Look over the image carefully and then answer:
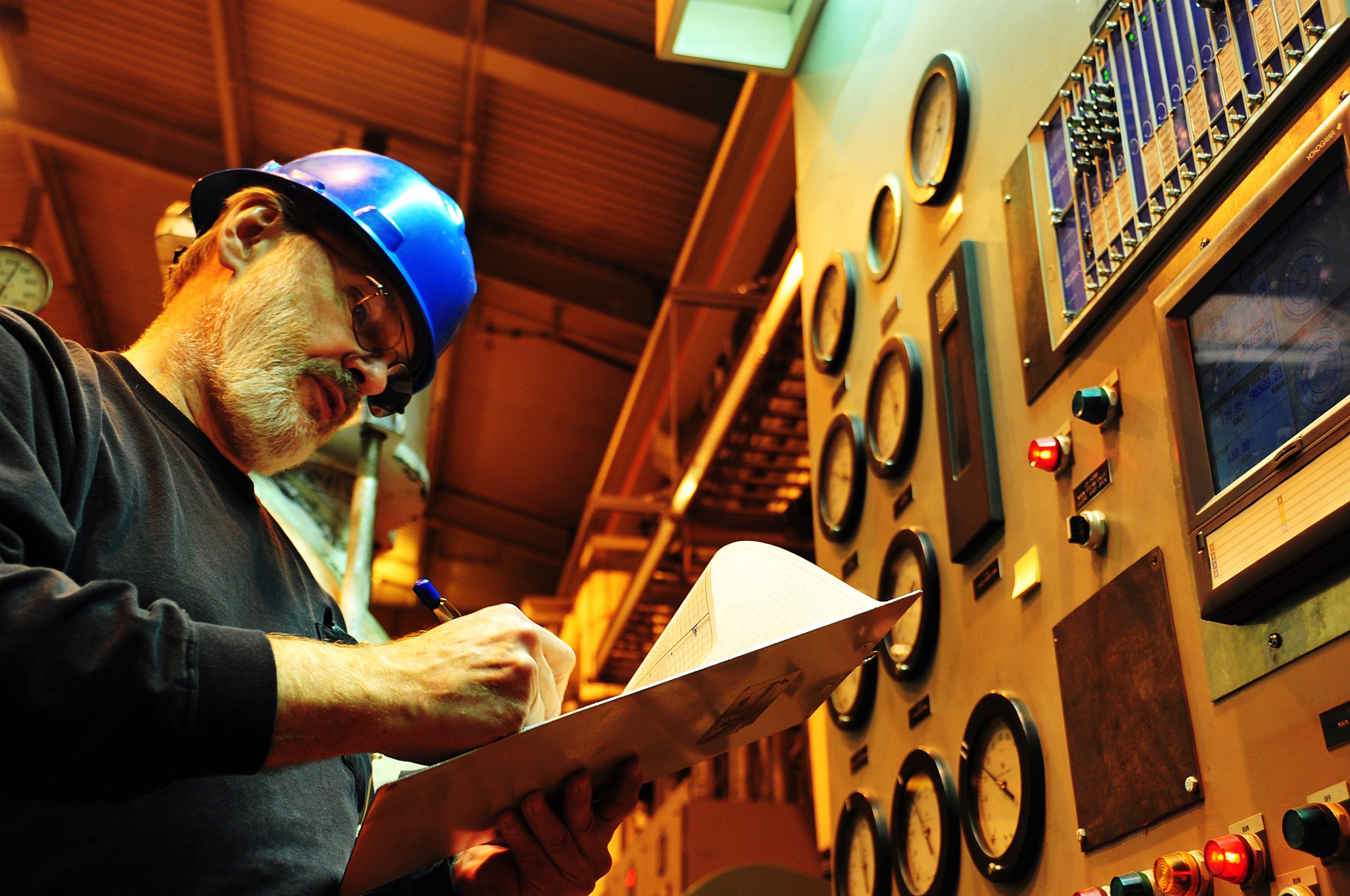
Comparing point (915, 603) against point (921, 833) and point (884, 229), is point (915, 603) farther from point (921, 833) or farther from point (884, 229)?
point (884, 229)

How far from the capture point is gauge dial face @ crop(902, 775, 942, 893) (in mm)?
3242

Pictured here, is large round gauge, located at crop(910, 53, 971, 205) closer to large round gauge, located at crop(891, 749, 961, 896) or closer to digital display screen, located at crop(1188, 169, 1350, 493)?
digital display screen, located at crop(1188, 169, 1350, 493)

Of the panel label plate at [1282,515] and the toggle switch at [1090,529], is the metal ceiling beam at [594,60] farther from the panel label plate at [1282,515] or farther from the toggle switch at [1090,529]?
the panel label plate at [1282,515]

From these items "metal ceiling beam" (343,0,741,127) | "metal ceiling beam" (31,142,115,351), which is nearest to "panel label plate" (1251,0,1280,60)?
"metal ceiling beam" (343,0,741,127)

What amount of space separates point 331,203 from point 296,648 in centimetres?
110

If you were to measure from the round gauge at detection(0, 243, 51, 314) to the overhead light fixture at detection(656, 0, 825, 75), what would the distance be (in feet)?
12.1

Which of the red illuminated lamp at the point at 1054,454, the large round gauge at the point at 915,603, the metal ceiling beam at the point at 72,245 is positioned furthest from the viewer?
the metal ceiling beam at the point at 72,245

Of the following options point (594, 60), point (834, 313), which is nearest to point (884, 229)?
point (834, 313)

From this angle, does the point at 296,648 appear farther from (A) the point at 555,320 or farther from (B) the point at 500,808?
(A) the point at 555,320

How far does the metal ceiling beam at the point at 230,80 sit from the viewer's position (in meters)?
9.00

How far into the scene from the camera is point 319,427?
2074mm

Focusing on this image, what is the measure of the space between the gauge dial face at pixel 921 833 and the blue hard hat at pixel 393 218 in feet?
6.12

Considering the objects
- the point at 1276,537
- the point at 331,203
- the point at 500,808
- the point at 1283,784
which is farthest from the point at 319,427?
the point at 1283,784

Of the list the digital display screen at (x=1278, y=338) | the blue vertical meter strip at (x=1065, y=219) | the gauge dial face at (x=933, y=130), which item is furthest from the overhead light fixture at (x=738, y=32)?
the digital display screen at (x=1278, y=338)
